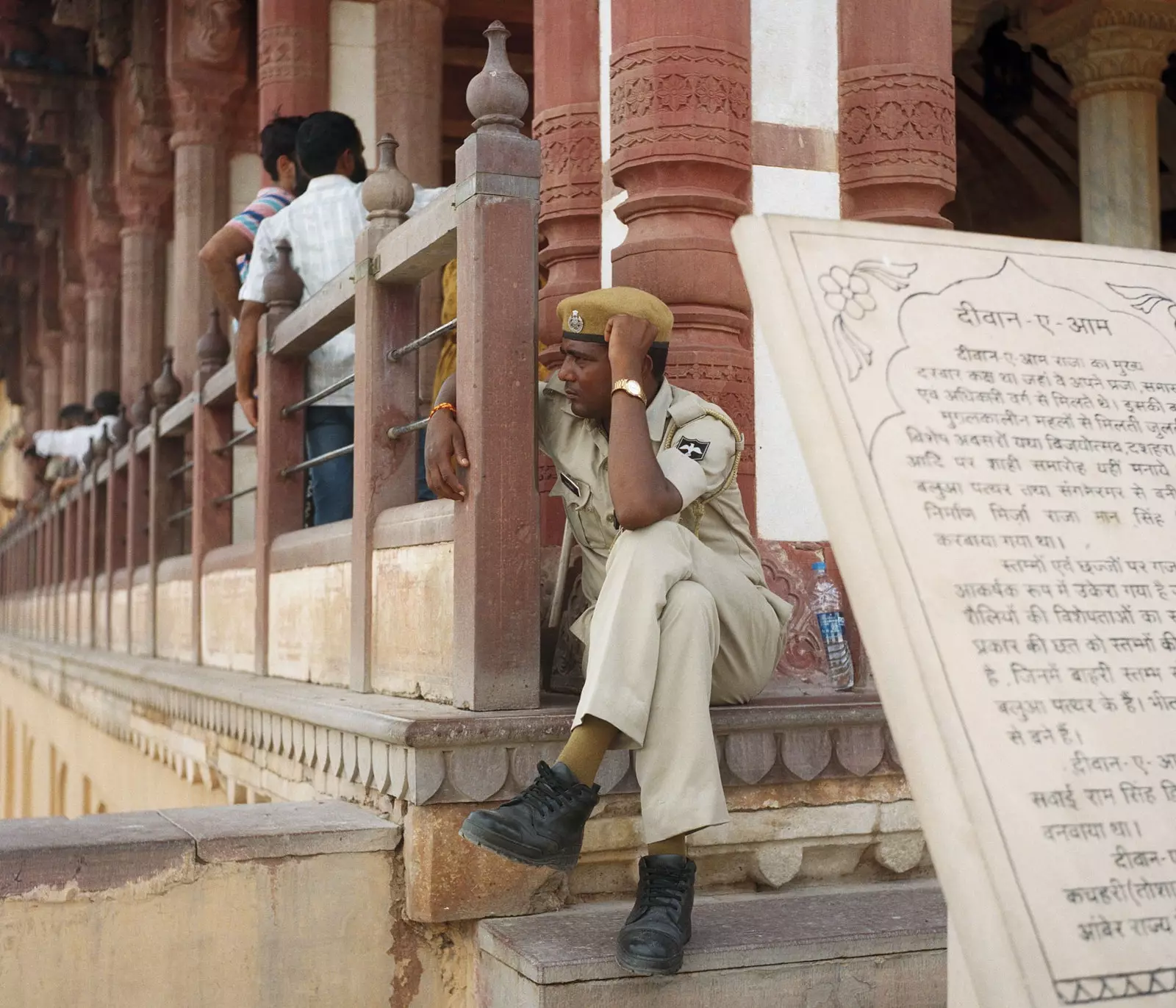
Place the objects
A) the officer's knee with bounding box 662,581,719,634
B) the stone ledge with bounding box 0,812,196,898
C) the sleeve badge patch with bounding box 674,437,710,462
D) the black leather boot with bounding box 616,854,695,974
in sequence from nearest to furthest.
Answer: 1. the black leather boot with bounding box 616,854,695,974
2. the officer's knee with bounding box 662,581,719,634
3. the stone ledge with bounding box 0,812,196,898
4. the sleeve badge patch with bounding box 674,437,710,462

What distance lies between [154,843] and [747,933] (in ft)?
3.75

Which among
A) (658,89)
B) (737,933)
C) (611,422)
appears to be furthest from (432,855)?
(658,89)

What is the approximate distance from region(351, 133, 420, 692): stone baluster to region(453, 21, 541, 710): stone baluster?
596 millimetres

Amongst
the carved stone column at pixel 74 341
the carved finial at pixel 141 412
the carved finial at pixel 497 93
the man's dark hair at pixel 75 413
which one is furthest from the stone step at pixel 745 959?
the carved stone column at pixel 74 341

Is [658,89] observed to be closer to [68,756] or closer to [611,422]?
[611,422]

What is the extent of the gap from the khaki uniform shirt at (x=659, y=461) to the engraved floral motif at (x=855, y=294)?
3.78 ft

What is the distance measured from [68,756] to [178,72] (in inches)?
178

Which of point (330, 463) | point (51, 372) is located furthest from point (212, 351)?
point (51, 372)

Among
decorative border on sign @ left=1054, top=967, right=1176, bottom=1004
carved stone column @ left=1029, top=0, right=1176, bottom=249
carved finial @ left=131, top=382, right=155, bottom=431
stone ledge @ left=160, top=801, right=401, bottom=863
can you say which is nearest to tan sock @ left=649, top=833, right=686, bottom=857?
stone ledge @ left=160, top=801, right=401, bottom=863

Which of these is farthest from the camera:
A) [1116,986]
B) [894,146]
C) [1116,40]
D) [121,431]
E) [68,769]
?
[68,769]

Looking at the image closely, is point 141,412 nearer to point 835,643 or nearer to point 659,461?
point 835,643

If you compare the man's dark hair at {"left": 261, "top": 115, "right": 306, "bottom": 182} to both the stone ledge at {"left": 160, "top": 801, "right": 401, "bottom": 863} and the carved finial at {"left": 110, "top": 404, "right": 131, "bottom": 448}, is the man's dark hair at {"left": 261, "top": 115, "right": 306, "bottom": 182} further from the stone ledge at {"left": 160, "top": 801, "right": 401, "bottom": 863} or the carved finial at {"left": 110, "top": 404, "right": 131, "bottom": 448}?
the stone ledge at {"left": 160, "top": 801, "right": 401, "bottom": 863}

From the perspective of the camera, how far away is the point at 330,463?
15.7 ft

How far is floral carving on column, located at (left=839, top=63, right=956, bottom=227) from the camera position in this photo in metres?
4.03
